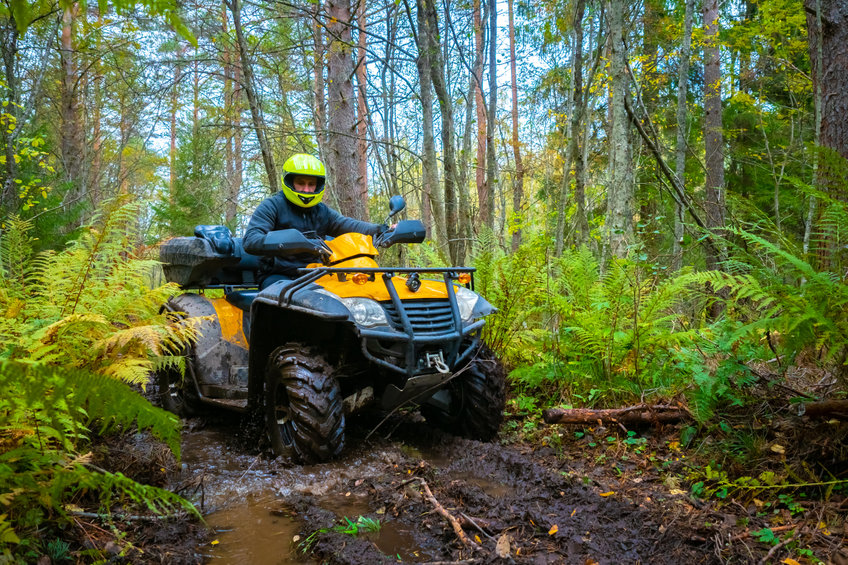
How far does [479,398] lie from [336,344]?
1.10 meters

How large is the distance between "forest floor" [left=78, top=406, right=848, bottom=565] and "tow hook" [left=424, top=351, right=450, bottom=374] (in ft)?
2.00

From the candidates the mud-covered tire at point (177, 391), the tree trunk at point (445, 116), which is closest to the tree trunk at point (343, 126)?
the tree trunk at point (445, 116)

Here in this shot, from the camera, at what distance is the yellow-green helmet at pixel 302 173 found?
463cm

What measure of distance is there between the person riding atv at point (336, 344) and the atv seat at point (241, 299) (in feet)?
0.06

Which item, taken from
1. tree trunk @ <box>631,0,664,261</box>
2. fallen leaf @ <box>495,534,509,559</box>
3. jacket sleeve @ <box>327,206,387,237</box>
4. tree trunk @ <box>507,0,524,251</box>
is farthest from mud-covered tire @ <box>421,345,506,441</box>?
tree trunk @ <box>507,0,524,251</box>

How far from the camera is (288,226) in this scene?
4.81 meters

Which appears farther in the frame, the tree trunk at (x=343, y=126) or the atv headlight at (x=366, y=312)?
the tree trunk at (x=343, y=126)

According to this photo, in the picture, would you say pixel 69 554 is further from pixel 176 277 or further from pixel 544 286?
pixel 544 286

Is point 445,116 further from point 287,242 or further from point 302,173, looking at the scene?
point 287,242

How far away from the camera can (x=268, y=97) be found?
16.5 meters

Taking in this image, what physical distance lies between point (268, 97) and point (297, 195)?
43.5ft

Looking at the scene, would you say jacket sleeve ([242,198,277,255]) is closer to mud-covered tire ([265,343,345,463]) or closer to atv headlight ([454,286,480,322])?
mud-covered tire ([265,343,345,463])

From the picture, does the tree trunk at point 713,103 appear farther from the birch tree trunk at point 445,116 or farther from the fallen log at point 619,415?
the fallen log at point 619,415

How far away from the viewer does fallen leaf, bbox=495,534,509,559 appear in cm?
232
